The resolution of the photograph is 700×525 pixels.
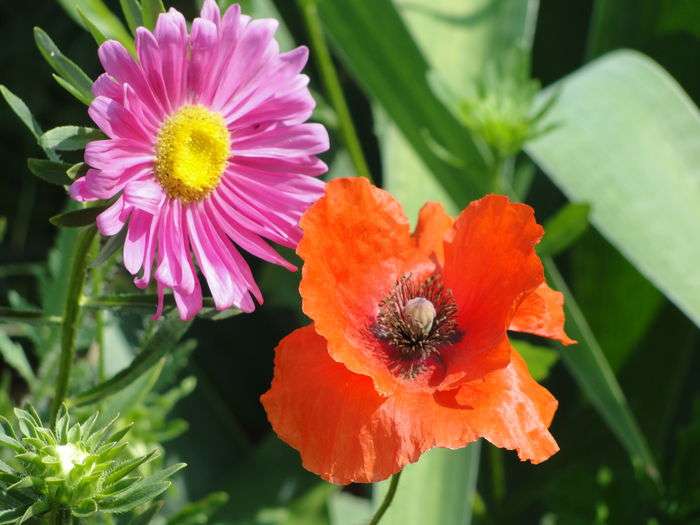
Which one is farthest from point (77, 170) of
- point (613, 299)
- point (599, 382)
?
point (613, 299)

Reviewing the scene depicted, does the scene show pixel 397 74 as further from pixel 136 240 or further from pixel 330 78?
pixel 136 240

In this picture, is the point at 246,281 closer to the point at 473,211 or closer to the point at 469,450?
the point at 473,211

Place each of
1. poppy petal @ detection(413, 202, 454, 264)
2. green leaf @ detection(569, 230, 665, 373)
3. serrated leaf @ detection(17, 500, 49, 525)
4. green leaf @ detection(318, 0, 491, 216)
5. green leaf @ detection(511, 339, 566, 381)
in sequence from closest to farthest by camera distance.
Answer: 1. serrated leaf @ detection(17, 500, 49, 525)
2. poppy petal @ detection(413, 202, 454, 264)
3. green leaf @ detection(511, 339, 566, 381)
4. green leaf @ detection(318, 0, 491, 216)
5. green leaf @ detection(569, 230, 665, 373)

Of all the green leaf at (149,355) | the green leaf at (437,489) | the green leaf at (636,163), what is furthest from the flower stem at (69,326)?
the green leaf at (636,163)

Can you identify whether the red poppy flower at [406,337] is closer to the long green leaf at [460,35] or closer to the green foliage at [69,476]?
the green foliage at [69,476]

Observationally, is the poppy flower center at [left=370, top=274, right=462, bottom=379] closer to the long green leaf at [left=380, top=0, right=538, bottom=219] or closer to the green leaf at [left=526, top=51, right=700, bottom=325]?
the green leaf at [left=526, top=51, right=700, bottom=325]

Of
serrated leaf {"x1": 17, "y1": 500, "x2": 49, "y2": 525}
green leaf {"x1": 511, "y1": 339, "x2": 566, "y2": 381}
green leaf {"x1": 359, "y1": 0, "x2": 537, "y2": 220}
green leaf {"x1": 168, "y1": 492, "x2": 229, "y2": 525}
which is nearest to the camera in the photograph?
serrated leaf {"x1": 17, "y1": 500, "x2": 49, "y2": 525}

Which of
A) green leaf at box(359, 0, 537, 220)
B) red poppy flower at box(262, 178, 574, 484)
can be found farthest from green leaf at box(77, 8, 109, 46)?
green leaf at box(359, 0, 537, 220)
